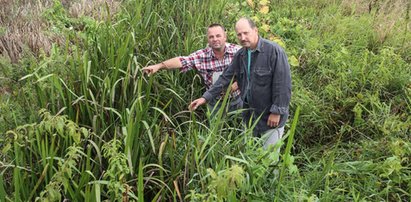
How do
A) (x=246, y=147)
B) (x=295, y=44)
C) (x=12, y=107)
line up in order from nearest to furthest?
(x=246, y=147)
(x=12, y=107)
(x=295, y=44)

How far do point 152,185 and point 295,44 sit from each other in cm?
358

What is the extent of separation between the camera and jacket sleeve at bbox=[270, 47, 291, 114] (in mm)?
3270

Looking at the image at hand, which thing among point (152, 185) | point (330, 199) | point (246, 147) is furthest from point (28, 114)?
point (330, 199)

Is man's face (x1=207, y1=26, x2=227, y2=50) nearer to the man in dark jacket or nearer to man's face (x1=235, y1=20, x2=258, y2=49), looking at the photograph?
the man in dark jacket

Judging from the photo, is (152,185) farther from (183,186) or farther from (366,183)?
(366,183)

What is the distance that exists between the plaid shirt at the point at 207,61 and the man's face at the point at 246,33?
23.6 inches

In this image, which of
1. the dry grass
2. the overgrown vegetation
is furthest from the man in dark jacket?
the dry grass

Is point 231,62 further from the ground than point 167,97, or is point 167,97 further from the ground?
point 231,62

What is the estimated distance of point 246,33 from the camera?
327cm

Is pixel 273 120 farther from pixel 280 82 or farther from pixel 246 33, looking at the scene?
pixel 246 33

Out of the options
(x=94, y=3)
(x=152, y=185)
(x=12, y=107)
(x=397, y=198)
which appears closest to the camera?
(x=152, y=185)

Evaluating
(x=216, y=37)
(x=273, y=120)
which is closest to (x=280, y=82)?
(x=273, y=120)

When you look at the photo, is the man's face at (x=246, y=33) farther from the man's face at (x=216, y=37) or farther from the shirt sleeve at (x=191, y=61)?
the shirt sleeve at (x=191, y=61)

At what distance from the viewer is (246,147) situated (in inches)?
109
